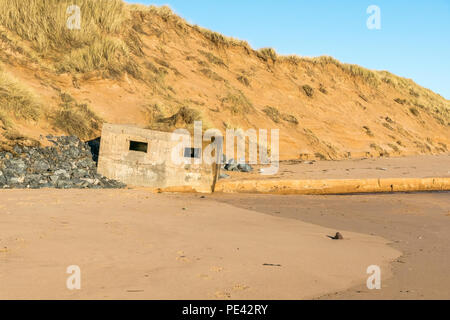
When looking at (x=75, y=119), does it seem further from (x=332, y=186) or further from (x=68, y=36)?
(x=332, y=186)

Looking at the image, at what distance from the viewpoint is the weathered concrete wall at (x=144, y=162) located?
30.3 ft

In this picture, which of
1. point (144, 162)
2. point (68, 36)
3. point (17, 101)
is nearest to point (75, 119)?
point (17, 101)

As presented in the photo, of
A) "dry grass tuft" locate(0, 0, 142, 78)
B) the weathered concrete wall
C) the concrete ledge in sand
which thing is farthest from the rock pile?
"dry grass tuft" locate(0, 0, 142, 78)

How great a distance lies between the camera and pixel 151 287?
2855 millimetres

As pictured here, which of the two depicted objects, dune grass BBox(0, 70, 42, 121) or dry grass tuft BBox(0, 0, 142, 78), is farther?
dry grass tuft BBox(0, 0, 142, 78)

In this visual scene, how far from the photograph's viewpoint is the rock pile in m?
8.21

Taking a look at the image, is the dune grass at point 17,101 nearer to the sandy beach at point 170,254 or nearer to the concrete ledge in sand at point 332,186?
the concrete ledge in sand at point 332,186

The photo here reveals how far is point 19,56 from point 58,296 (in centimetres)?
1364

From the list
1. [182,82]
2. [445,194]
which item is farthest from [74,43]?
[445,194]

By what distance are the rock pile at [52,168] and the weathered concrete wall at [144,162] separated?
0.34 m

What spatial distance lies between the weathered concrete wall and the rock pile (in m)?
0.34

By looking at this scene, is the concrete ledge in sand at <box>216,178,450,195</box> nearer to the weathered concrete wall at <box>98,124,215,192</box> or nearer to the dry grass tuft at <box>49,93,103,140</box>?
the weathered concrete wall at <box>98,124,215,192</box>
